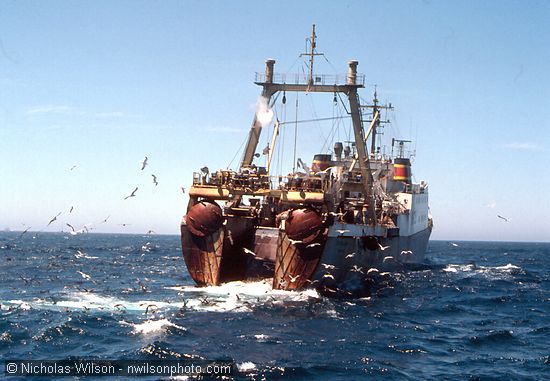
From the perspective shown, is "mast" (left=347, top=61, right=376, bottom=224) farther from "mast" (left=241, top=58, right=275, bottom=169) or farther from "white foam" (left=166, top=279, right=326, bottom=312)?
"white foam" (left=166, top=279, right=326, bottom=312)

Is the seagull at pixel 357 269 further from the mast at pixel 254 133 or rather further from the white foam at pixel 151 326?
the white foam at pixel 151 326

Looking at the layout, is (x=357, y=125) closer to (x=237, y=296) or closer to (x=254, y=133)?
(x=254, y=133)

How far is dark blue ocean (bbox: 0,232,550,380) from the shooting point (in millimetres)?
20031

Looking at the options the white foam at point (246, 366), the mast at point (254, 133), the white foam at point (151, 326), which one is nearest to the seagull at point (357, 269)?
the mast at point (254, 133)

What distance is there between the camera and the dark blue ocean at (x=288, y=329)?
20.0m

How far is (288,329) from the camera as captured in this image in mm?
24844

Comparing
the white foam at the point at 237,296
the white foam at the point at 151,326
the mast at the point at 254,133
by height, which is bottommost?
the white foam at the point at 151,326

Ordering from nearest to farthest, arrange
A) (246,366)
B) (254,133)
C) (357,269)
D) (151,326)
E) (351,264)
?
(246,366)
(151,326)
(357,269)
(351,264)
(254,133)

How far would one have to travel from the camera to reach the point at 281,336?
23.6 m

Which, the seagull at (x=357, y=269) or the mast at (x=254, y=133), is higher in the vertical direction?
the mast at (x=254, y=133)

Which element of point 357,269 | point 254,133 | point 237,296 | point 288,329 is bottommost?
point 288,329

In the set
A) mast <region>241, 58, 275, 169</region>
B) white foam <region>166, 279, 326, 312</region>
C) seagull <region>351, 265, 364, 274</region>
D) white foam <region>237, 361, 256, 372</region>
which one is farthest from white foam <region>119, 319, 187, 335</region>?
mast <region>241, 58, 275, 169</region>

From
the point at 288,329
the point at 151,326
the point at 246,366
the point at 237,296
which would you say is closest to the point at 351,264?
the point at 237,296

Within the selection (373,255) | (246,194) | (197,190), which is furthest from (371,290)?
(197,190)
